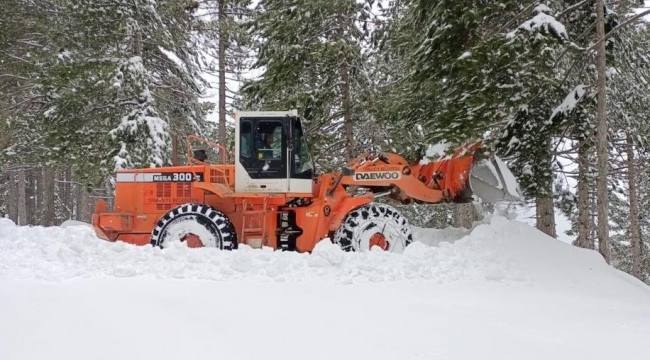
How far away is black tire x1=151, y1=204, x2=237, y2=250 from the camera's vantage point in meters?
8.11

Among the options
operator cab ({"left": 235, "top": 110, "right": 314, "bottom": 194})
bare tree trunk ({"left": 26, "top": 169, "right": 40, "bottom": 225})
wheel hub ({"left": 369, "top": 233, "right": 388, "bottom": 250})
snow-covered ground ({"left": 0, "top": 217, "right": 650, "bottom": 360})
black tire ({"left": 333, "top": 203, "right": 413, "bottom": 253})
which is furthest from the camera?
bare tree trunk ({"left": 26, "top": 169, "right": 40, "bottom": 225})

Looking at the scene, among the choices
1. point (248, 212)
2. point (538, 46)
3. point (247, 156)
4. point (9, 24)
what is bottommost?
point (248, 212)

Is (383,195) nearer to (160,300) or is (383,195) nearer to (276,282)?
(276,282)

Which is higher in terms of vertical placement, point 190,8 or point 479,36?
point 190,8

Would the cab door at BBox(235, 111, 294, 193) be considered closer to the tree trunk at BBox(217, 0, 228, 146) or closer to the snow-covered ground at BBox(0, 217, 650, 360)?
the snow-covered ground at BBox(0, 217, 650, 360)

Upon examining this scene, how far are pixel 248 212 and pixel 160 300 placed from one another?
13.4 ft

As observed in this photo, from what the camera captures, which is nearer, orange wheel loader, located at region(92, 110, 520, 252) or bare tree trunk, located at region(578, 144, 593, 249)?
orange wheel loader, located at region(92, 110, 520, 252)

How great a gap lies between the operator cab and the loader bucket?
10.3ft

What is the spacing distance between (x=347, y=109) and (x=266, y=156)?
4345 mm

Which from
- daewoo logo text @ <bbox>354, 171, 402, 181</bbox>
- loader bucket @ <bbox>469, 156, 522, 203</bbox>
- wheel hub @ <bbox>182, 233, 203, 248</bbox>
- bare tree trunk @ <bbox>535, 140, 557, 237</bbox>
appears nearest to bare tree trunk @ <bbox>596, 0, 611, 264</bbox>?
loader bucket @ <bbox>469, 156, 522, 203</bbox>

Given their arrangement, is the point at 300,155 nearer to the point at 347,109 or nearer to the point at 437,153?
the point at 437,153

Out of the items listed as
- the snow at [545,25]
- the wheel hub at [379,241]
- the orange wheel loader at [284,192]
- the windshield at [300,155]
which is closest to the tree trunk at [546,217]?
the orange wheel loader at [284,192]

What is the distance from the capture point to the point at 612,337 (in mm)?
4453

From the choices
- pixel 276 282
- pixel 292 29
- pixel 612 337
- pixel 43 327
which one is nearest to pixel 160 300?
pixel 43 327
